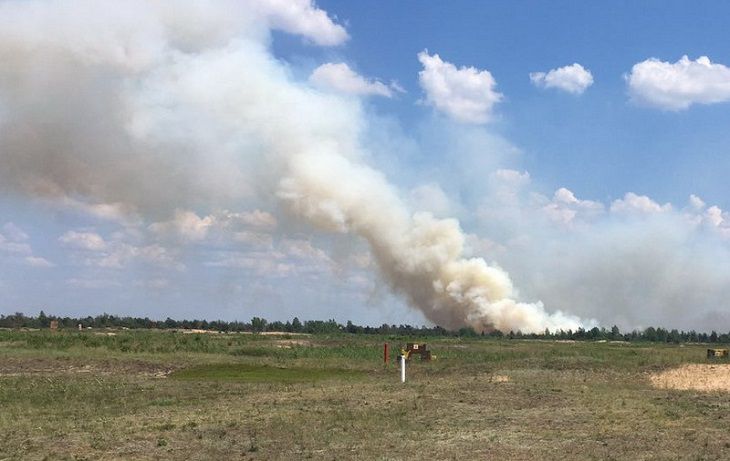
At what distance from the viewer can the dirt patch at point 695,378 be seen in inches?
1339

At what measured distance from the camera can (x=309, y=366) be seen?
5362 cm

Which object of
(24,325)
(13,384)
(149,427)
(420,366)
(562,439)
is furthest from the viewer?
(24,325)

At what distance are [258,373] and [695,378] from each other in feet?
80.0

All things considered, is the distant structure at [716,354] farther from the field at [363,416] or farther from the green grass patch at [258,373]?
the green grass patch at [258,373]

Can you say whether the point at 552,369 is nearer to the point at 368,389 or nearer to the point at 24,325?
the point at 368,389

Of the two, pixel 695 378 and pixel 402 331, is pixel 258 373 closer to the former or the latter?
pixel 695 378

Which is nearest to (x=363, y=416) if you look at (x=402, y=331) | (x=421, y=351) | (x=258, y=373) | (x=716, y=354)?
(x=258, y=373)

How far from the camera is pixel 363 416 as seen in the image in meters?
24.3

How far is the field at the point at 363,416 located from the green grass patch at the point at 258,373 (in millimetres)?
191

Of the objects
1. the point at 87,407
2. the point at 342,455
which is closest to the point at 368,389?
the point at 87,407

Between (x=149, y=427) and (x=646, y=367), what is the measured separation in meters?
31.9

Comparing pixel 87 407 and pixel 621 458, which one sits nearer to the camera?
pixel 621 458

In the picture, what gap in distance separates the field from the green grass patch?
0.63ft

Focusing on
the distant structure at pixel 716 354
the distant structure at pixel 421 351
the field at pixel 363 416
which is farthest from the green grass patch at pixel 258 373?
the distant structure at pixel 716 354
